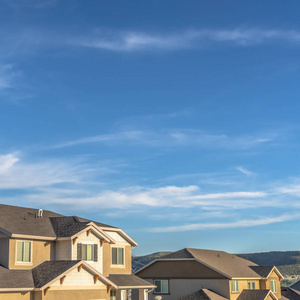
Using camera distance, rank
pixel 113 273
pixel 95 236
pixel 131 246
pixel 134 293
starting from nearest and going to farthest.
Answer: pixel 95 236
pixel 113 273
pixel 131 246
pixel 134 293

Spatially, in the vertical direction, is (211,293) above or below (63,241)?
below

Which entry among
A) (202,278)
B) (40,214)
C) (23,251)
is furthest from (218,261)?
(23,251)

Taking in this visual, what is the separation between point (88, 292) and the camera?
38.3 metres

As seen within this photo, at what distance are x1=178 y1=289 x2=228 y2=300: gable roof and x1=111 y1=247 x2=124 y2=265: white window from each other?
1053 centimetres

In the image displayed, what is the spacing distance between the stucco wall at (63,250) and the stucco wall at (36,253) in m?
0.31

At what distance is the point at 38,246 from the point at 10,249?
2508 mm

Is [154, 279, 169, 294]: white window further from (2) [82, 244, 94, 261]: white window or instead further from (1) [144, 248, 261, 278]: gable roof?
(2) [82, 244, 94, 261]: white window

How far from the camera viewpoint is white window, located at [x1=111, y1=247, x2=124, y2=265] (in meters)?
45.5

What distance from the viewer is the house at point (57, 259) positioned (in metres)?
35.6

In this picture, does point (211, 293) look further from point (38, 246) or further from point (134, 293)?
point (38, 246)

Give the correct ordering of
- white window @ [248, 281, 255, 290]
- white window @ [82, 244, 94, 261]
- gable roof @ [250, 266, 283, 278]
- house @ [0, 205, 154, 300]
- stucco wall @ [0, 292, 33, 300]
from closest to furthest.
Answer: stucco wall @ [0, 292, 33, 300]
house @ [0, 205, 154, 300]
white window @ [82, 244, 94, 261]
white window @ [248, 281, 255, 290]
gable roof @ [250, 266, 283, 278]

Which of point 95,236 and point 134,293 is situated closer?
point 95,236

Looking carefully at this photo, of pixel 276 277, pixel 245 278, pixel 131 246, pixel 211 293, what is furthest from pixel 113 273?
pixel 276 277

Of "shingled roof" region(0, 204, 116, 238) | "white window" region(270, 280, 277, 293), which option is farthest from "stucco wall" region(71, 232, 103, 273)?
"white window" region(270, 280, 277, 293)
